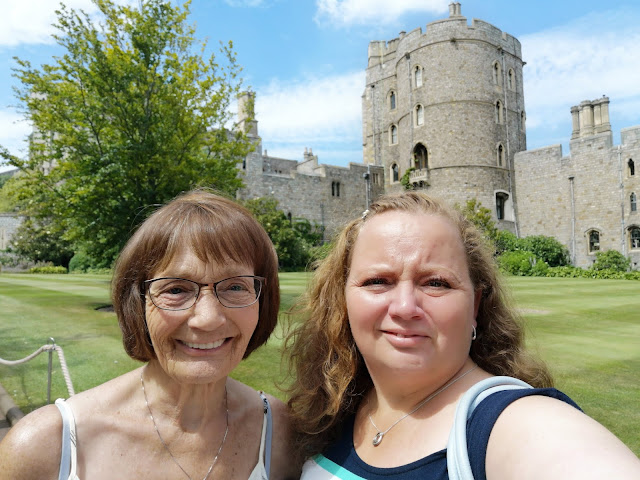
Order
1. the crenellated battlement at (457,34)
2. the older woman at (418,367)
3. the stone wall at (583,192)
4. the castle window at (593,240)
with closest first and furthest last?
the older woman at (418,367) → the stone wall at (583,192) → the castle window at (593,240) → the crenellated battlement at (457,34)

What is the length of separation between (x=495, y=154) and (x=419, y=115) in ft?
19.2

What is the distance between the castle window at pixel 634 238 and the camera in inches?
1146

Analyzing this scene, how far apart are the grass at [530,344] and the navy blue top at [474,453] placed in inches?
37.2

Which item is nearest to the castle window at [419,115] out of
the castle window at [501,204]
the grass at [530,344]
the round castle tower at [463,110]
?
the round castle tower at [463,110]

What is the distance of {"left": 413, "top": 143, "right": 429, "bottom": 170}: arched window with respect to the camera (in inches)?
1394

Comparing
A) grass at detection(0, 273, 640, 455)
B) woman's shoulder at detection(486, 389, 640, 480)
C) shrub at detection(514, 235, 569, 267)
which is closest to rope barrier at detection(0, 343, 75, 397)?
grass at detection(0, 273, 640, 455)

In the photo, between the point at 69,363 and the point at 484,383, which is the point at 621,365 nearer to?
the point at 484,383

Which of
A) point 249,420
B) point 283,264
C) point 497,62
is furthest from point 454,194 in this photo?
point 249,420

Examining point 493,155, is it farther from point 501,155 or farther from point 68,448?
point 68,448

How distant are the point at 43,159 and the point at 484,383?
36.5 ft

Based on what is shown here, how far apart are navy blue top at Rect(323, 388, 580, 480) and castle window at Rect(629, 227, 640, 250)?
108 ft

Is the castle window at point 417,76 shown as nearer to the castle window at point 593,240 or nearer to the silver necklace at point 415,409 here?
the castle window at point 593,240

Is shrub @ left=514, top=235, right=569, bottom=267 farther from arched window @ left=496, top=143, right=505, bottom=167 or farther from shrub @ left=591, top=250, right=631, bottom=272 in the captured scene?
arched window @ left=496, top=143, right=505, bottom=167

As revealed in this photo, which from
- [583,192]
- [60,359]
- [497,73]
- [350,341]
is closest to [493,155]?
[497,73]
